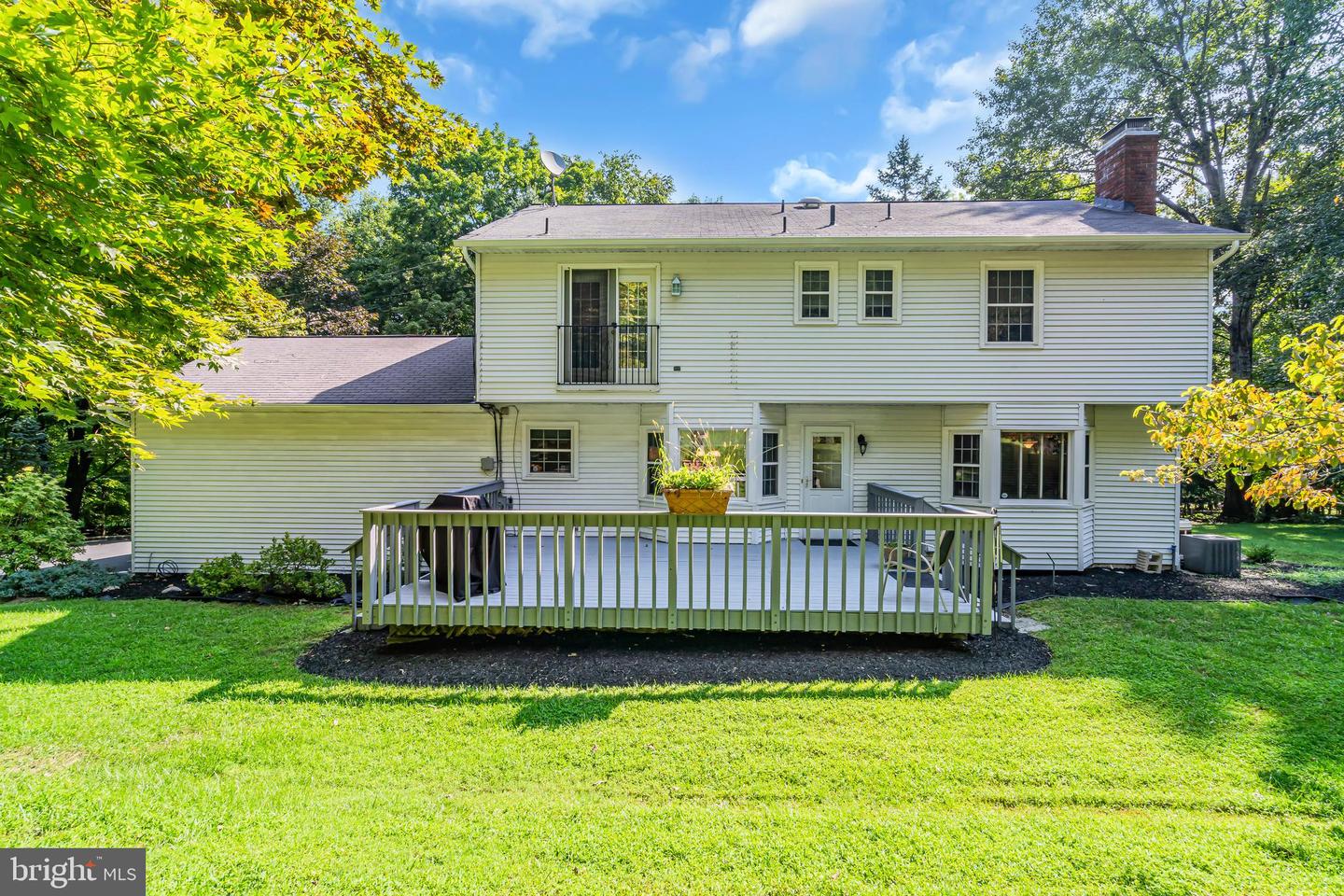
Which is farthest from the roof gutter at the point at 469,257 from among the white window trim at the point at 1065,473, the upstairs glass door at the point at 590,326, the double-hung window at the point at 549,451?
the white window trim at the point at 1065,473

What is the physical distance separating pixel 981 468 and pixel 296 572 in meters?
10.8

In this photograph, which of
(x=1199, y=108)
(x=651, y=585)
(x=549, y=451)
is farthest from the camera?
(x=1199, y=108)

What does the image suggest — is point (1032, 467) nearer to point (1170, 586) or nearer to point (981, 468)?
point (981, 468)

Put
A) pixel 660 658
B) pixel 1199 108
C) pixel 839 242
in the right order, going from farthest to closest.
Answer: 1. pixel 1199 108
2. pixel 839 242
3. pixel 660 658

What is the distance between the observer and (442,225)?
2317 cm

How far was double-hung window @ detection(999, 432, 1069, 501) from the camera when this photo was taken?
9070 millimetres

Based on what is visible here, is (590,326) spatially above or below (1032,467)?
above

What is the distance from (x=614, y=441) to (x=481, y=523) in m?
4.27

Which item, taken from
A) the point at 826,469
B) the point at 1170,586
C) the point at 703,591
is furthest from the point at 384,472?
the point at 1170,586

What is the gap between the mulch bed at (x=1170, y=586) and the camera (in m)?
7.70

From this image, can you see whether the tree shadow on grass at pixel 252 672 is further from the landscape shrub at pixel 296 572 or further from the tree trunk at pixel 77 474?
the tree trunk at pixel 77 474

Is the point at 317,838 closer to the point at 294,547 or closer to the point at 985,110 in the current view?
the point at 294,547

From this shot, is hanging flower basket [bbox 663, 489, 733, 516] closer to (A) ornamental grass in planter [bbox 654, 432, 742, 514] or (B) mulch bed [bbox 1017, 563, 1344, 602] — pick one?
(A) ornamental grass in planter [bbox 654, 432, 742, 514]

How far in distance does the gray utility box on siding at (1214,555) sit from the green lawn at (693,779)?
15.0ft
